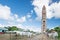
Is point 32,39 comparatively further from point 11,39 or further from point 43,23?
point 43,23

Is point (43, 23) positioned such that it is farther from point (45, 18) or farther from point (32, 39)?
point (32, 39)

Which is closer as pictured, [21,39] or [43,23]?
[21,39]

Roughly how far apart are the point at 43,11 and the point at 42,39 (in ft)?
43.4

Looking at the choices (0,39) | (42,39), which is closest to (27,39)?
(42,39)

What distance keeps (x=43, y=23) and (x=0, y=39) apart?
44.6 ft

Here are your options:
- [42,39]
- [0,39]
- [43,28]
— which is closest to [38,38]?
[42,39]

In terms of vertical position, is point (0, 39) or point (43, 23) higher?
point (43, 23)

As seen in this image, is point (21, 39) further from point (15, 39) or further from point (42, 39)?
point (42, 39)

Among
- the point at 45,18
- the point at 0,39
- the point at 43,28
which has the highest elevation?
the point at 45,18

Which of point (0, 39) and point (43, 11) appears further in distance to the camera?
point (43, 11)

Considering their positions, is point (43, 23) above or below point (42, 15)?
below

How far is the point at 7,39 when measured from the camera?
36.7ft

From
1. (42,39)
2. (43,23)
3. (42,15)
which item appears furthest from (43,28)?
(42,39)

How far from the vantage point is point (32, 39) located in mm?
11586
